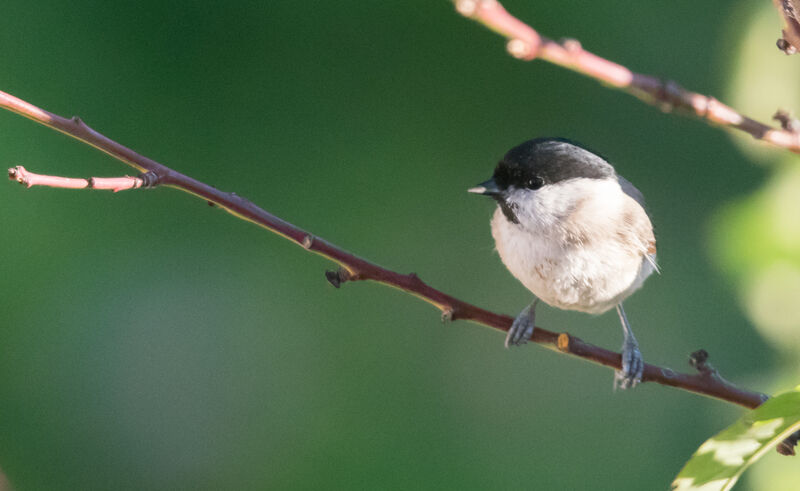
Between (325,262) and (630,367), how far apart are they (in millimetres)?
1090

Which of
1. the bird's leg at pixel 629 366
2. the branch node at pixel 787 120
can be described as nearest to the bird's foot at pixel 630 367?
the bird's leg at pixel 629 366

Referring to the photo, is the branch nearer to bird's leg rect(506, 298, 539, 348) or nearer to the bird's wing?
bird's leg rect(506, 298, 539, 348)

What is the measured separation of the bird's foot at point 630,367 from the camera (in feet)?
3.02

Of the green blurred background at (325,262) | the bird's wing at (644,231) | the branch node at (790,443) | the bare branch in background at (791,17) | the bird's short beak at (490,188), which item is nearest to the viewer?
the bare branch in background at (791,17)

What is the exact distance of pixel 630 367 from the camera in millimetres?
948

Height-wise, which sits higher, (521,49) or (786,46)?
(786,46)

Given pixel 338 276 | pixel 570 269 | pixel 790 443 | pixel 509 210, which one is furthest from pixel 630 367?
pixel 338 276

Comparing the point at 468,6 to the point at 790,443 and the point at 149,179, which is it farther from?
the point at 790,443

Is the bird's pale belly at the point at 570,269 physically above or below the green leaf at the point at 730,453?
above

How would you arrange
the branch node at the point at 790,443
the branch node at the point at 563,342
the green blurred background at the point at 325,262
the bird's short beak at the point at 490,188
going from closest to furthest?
the branch node at the point at 790,443, the branch node at the point at 563,342, the bird's short beak at the point at 490,188, the green blurred background at the point at 325,262

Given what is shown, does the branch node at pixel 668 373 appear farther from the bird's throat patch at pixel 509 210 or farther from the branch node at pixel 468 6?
the branch node at pixel 468 6

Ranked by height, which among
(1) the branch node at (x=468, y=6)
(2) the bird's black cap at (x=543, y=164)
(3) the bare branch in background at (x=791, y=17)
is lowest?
(1) the branch node at (x=468, y=6)

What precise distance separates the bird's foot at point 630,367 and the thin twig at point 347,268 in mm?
175

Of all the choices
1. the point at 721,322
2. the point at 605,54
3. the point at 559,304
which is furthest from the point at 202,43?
the point at 721,322
